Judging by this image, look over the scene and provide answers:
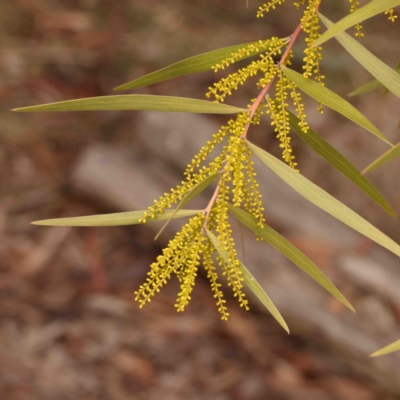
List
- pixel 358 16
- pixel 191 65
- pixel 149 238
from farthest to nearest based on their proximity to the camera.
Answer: pixel 149 238
pixel 191 65
pixel 358 16

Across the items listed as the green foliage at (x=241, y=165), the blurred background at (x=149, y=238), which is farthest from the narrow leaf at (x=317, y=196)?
the blurred background at (x=149, y=238)

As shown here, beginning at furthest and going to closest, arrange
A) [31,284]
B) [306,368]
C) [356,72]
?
[356,72], [31,284], [306,368]

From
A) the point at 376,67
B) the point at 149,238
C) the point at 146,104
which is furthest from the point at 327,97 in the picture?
the point at 149,238

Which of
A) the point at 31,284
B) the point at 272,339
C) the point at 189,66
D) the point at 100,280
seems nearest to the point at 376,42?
the point at 272,339

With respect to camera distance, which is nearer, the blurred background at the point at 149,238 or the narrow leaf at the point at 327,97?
the narrow leaf at the point at 327,97

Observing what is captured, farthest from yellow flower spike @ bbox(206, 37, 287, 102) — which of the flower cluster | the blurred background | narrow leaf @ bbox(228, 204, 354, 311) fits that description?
the blurred background

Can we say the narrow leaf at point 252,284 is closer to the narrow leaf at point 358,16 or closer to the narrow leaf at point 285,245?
the narrow leaf at point 285,245

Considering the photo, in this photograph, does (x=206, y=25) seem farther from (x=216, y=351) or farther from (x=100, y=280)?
(x=216, y=351)

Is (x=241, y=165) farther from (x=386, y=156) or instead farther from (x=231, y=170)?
(x=386, y=156)

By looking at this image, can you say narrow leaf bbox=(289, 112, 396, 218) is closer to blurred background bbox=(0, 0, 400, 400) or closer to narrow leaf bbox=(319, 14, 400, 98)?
narrow leaf bbox=(319, 14, 400, 98)
